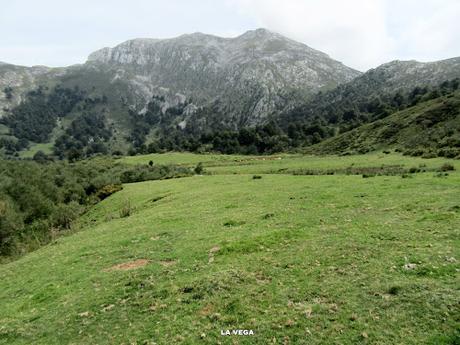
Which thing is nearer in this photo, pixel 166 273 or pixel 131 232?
pixel 166 273

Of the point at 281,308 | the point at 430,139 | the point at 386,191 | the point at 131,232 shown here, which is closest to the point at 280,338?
the point at 281,308

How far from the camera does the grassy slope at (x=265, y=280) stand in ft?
42.8

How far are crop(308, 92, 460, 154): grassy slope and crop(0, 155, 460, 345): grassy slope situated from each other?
208 feet

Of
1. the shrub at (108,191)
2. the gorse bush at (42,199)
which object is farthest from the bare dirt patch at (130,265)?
the shrub at (108,191)

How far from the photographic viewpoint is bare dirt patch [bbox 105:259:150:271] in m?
22.9

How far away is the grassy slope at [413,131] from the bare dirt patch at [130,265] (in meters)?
73.6

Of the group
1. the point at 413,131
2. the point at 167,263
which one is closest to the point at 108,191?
the point at 167,263

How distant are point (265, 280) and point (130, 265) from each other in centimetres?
1052

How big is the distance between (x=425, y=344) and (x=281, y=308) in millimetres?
5244

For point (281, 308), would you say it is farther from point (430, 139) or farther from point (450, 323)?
point (430, 139)

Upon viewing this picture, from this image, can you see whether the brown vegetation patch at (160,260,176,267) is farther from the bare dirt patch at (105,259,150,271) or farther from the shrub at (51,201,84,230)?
the shrub at (51,201,84,230)

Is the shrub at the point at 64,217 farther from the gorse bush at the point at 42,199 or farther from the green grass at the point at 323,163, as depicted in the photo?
the green grass at the point at 323,163

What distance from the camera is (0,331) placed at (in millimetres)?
17312

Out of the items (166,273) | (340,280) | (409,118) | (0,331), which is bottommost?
(0,331)
